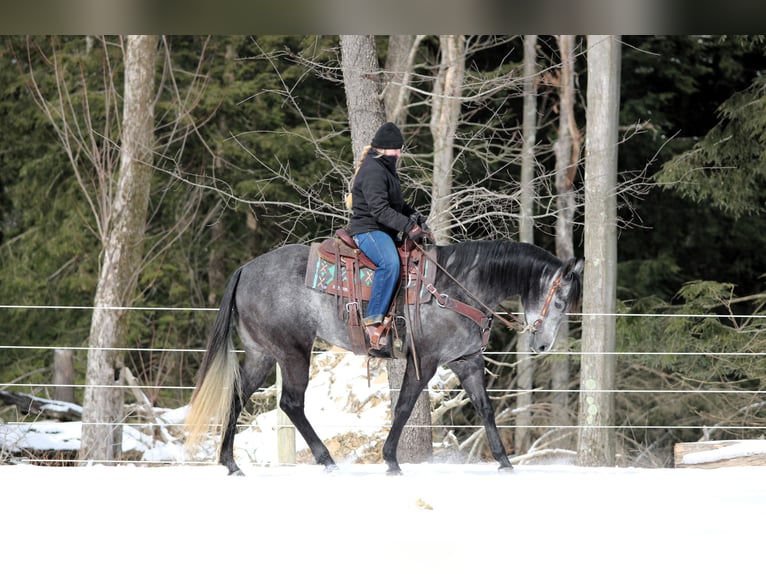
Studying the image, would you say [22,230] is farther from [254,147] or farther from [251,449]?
[251,449]

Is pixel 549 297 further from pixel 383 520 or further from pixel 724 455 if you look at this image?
pixel 724 455

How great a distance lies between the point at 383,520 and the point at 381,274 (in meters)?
1.77

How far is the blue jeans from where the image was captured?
661 centimetres

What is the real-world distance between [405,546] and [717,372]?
922 centimetres

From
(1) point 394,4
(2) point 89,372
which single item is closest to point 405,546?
(1) point 394,4

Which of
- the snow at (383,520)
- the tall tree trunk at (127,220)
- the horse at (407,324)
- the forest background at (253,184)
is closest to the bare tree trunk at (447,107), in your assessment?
the forest background at (253,184)

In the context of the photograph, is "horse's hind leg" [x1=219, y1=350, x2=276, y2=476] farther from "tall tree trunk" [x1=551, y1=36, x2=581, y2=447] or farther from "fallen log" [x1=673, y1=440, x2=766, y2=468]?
"tall tree trunk" [x1=551, y1=36, x2=581, y2=447]

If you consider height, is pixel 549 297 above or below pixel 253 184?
below

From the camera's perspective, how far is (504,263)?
6.88 meters

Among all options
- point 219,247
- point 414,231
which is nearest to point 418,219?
point 414,231

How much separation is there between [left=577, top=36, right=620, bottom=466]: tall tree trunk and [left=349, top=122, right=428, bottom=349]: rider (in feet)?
14.2

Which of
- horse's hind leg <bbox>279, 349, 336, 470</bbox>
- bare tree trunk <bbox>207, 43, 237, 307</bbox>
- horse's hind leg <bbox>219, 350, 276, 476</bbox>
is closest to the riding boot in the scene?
horse's hind leg <bbox>279, 349, 336, 470</bbox>

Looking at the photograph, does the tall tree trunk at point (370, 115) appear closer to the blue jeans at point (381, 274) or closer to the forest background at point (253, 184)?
the blue jeans at point (381, 274)

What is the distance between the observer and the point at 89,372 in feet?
40.6
